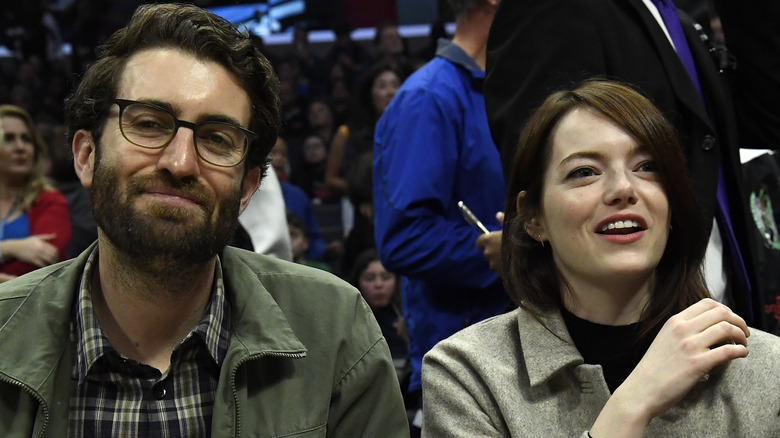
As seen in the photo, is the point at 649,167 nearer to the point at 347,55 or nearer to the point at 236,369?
the point at 236,369

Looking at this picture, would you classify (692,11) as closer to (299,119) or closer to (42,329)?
(42,329)

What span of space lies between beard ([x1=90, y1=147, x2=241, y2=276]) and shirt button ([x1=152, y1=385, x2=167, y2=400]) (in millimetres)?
236

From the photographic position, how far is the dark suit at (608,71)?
2.56m

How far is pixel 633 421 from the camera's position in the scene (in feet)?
6.48

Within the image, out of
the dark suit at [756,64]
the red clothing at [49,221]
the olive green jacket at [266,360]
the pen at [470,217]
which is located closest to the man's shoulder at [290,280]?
the olive green jacket at [266,360]

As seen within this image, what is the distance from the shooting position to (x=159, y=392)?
2166 millimetres

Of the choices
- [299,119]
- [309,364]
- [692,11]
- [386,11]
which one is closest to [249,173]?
[309,364]

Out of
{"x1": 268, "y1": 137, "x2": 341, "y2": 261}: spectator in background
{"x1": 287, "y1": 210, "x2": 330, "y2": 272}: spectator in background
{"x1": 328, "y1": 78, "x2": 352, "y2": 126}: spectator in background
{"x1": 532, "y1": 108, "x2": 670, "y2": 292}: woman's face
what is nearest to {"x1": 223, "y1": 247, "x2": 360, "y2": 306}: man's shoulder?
{"x1": 532, "y1": 108, "x2": 670, "y2": 292}: woman's face

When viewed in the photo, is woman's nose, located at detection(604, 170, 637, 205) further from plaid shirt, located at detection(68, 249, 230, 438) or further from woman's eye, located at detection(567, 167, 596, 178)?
plaid shirt, located at detection(68, 249, 230, 438)

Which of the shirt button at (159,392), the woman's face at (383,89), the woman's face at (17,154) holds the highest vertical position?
the shirt button at (159,392)

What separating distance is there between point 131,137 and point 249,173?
322 mm

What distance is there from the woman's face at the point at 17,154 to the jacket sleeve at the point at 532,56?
134 inches

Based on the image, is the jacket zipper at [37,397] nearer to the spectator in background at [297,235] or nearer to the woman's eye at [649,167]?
the woman's eye at [649,167]

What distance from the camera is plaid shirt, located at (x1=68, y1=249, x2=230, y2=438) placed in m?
2.14
